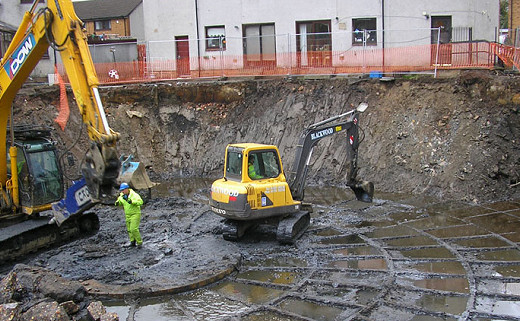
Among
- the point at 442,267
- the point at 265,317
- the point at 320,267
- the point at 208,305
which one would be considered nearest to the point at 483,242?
the point at 442,267

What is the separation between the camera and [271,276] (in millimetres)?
10289

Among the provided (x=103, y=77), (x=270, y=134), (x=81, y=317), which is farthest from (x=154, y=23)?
(x=81, y=317)

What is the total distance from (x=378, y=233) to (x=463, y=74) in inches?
330

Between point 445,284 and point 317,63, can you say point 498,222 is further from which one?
point 317,63

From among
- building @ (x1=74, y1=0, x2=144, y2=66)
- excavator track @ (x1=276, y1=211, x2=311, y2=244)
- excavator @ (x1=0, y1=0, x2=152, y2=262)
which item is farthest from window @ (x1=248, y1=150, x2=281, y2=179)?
building @ (x1=74, y1=0, x2=144, y2=66)

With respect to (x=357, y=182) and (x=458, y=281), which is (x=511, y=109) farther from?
(x=458, y=281)

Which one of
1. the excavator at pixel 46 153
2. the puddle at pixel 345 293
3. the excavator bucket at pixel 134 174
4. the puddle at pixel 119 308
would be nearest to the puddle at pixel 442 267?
the puddle at pixel 345 293

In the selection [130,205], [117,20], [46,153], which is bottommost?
[130,205]

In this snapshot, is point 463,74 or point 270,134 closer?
point 463,74

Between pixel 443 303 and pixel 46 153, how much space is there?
9099 millimetres

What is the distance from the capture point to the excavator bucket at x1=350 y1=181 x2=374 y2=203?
44.7ft

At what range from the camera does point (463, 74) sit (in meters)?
18.0

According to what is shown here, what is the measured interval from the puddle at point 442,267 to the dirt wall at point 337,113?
5662 mm

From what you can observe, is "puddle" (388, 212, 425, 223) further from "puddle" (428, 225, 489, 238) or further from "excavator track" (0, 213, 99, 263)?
"excavator track" (0, 213, 99, 263)
